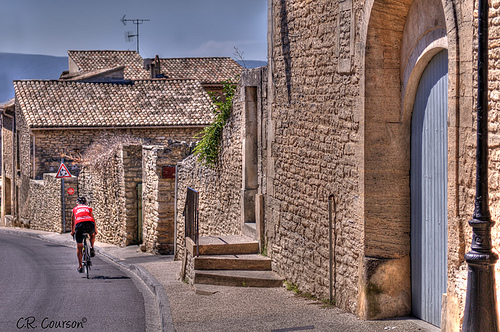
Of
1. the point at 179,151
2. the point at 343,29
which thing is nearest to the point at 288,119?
the point at 343,29

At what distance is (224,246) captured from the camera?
11062 mm

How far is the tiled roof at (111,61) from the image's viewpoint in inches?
1673

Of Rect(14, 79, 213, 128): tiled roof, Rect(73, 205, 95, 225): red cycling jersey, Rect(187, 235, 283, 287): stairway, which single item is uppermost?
Rect(14, 79, 213, 128): tiled roof

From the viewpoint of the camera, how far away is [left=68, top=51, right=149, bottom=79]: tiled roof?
139 ft

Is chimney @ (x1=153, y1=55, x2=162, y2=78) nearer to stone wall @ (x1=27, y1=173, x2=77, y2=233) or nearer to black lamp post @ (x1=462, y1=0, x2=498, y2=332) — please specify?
stone wall @ (x1=27, y1=173, x2=77, y2=233)

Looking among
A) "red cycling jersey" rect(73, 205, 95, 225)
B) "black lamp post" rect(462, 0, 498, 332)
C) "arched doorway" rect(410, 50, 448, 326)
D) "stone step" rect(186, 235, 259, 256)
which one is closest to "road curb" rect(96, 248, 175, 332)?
"stone step" rect(186, 235, 259, 256)

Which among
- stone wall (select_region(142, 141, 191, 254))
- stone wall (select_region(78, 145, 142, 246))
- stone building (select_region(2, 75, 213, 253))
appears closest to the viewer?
stone wall (select_region(142, 141, 191, 254))

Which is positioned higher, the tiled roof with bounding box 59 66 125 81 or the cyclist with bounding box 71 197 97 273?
the tiled roof with bounding box 59 66 125 81

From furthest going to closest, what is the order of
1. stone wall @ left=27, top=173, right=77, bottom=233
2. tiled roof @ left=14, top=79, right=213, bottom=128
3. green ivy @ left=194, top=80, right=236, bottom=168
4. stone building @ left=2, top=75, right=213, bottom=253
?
tiled roof @ left=14, top=79, right=213, bottom=128, stone building @ left=2, top=75, right=213, bottom=253, stone wall @ left=27, top=173, right=77, bottom=233, green ivy @ left=194, top=80, right=236, bottom=168

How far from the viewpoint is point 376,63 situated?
24.8 feet

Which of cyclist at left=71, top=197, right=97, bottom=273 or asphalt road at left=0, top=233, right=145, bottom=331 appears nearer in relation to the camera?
asphalt road at left=0, top=233, right=145, bottom=331

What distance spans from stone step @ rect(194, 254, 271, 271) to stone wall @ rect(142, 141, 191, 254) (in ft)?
20.4

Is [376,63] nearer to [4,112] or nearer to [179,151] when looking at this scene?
[179,151]

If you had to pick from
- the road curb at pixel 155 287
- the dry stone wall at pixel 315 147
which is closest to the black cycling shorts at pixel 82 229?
the road curb at pixel 155 287
